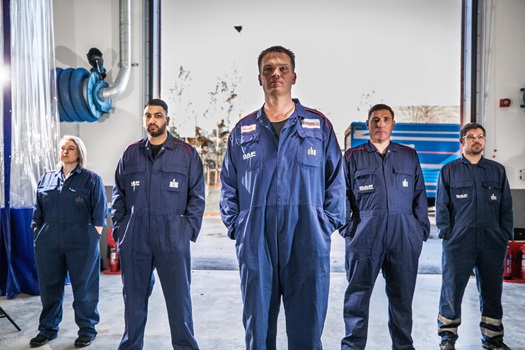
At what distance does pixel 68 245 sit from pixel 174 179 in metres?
1.05

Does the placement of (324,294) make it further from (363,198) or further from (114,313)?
(114,313)

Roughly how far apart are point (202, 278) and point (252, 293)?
3.36 metres

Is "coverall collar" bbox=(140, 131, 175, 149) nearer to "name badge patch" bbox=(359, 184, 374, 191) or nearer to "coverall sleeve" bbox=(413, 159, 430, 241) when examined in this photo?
"name badge patch" bbox=(359, 184, 374, 191)

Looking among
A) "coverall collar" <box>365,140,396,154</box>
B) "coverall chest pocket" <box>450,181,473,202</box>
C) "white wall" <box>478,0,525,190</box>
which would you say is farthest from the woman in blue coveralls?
"white wall" <box>478,0,525,190</box>

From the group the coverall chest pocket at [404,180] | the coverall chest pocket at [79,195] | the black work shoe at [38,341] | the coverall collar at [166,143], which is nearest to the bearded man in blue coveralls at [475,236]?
the coverall chest pocket at [404,180]

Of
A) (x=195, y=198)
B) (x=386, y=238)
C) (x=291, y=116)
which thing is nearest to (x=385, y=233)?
(x=386, y=238)

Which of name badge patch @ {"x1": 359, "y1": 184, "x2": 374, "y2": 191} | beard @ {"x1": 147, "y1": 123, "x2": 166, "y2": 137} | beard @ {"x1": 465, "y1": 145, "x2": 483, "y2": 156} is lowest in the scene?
name badge patch @ {"x1": 359, "y1": 184, "x2": 374, "y2": 191}

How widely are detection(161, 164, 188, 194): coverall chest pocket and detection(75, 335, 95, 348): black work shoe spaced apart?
1.35m

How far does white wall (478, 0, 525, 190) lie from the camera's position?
16.9 ft

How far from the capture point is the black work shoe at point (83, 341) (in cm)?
293

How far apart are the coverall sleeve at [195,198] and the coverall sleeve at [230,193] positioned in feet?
1.52

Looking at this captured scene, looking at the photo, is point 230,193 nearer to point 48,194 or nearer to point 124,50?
point 48,194

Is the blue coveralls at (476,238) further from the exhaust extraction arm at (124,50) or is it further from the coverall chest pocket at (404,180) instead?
the exhaust extraction arm at (124,50)

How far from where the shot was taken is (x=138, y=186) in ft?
8.55
